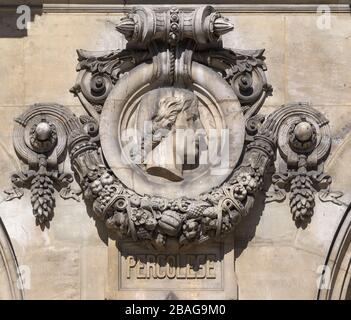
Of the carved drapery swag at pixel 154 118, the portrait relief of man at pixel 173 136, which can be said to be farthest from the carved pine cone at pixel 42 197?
the portrait relief of man at pixel 173 136

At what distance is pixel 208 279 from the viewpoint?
18.0 m

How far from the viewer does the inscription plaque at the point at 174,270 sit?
17922 millimetres

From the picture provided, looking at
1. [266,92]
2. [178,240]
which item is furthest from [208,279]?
[266,92]

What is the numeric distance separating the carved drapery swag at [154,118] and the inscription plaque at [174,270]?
0.15 metres

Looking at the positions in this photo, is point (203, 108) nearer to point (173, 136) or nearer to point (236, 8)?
point (173, 136)

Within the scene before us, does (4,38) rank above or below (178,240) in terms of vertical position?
above

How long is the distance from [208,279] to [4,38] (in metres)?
2.74

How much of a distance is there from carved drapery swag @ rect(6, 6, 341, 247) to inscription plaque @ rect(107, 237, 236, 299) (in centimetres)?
15

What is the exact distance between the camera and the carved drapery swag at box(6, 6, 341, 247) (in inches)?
704

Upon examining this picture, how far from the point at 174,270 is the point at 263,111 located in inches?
62.3

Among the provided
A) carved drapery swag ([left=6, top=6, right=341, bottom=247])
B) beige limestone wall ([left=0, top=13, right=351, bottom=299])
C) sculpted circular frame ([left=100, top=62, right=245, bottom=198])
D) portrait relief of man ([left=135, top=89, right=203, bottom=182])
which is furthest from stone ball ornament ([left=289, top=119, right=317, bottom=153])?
portrait relief of man ([left=135, top=89, right=203, bottom=182])

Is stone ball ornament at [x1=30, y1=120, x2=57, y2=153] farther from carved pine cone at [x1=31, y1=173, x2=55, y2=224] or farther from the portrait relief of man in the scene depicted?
the portrait relief of man
